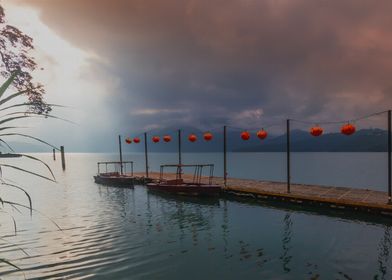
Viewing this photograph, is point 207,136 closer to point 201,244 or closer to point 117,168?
point 201,244

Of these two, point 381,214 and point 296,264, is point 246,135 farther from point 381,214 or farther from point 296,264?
point 296,264

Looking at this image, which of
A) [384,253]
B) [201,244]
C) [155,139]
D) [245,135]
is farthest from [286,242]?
[155,139]

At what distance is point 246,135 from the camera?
23078 millimetres

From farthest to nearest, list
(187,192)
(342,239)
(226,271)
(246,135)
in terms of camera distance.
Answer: (187,192) < (246,135) < (342,239) < (226,271)

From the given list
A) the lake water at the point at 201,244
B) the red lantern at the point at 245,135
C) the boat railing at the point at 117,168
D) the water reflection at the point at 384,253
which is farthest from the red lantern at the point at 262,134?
the boat railing at the point at 117,168

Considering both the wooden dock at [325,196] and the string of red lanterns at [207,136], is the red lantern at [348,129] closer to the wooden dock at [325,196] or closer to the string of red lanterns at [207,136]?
the wooden dock at [325,196]

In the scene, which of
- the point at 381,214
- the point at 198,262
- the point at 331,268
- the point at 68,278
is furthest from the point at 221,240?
the point at 381,214

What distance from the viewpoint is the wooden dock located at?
1673 centimetres

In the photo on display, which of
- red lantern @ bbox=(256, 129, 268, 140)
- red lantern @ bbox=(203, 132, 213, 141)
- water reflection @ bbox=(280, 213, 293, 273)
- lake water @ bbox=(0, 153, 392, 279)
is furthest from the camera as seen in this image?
red lantern @ bbox=(203, 132, 213, 141)

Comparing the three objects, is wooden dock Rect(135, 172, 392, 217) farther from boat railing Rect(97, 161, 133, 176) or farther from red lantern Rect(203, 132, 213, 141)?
boat railing Rect(97, 161, 133, 176)

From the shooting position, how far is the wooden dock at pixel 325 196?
16.7m

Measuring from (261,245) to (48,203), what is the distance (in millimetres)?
21018

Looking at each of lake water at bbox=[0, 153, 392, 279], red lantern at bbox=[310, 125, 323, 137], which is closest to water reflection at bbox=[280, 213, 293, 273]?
lake water at bbox=[0, 153, 392, 279]

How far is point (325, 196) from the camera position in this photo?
1973 centimetres
